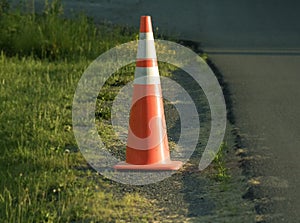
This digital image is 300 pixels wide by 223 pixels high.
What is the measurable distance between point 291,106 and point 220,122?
111 centimetres

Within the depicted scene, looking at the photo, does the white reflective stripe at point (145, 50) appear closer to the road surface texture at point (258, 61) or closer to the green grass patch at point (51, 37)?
the road surface texture at point (258, 61)

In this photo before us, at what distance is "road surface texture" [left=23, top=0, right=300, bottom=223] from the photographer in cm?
574

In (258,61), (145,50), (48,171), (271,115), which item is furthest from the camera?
(258,61)

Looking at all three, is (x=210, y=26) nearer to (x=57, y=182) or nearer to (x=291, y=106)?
(x=291, y=106)

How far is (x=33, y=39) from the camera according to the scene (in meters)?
11.3

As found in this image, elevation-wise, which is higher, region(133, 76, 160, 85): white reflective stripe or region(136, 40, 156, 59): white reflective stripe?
region(136, 40, 156, 59): white reflective stripe

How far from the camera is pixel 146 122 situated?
6.11 metres

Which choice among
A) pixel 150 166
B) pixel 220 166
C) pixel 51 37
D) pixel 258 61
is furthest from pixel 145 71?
pixel 51 37

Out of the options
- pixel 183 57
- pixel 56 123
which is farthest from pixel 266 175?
pixel 183 57

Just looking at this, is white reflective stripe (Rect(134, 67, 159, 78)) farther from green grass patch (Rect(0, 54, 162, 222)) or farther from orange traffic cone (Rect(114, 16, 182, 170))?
green grass patch (Rect(0, 54, 162, 222))

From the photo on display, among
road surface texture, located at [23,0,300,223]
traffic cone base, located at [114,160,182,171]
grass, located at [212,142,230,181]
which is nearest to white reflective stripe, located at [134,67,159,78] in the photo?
traffic cone base, located at [114,160,182,171]

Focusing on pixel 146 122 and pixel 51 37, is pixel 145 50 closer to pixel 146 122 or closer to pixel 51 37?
pixel 146 122

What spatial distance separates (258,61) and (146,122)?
5.36 m

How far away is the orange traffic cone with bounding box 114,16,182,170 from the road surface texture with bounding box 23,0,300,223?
0.71 m
